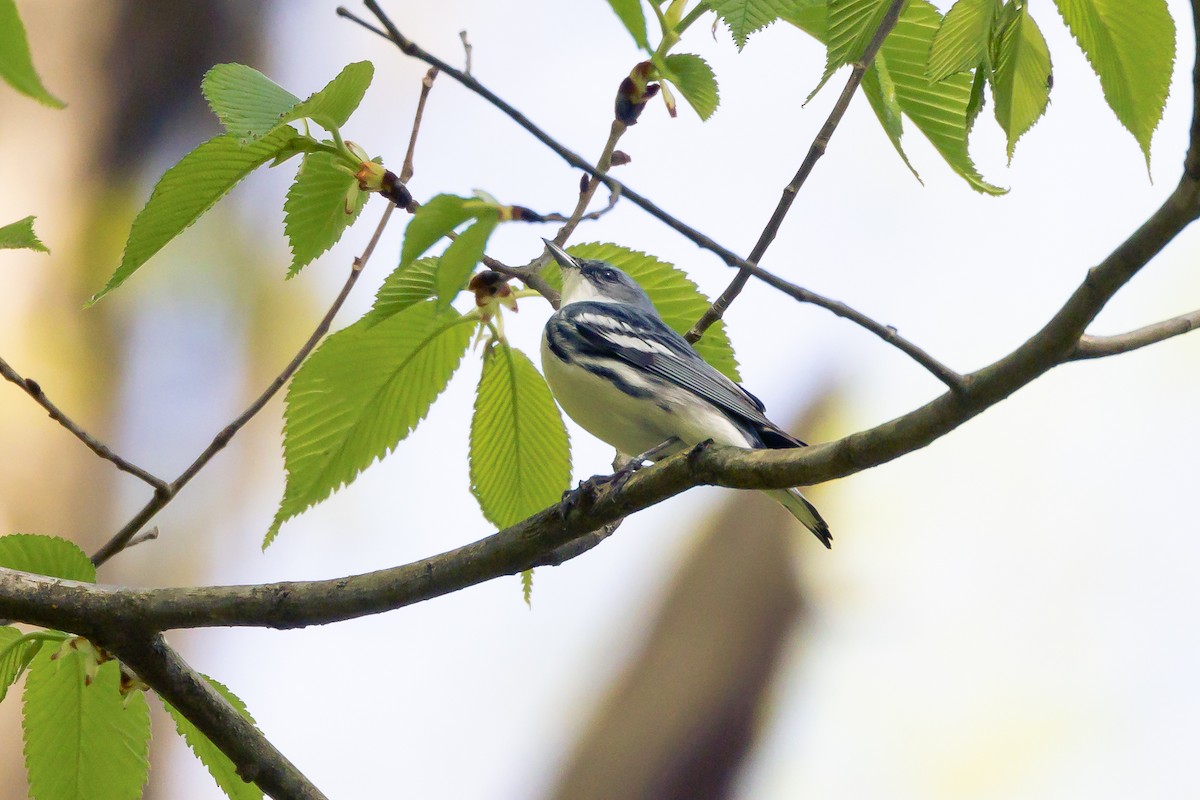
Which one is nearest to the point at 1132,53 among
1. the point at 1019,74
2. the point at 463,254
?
the point at 1019,74

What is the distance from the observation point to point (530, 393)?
4.97 ft

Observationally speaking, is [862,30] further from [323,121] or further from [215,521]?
[215,521]

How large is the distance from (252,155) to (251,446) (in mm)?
3754

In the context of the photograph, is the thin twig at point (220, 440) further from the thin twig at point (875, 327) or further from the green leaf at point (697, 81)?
the thin twig at point (875, 327)

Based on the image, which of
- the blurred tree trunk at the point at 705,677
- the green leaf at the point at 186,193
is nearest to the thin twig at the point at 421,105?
the green leaf at the point at 186,193

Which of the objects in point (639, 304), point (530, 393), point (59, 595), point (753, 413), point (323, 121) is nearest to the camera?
point (323, 121)

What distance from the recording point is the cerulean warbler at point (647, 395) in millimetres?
2006

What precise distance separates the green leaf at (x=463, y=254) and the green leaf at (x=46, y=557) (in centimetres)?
82

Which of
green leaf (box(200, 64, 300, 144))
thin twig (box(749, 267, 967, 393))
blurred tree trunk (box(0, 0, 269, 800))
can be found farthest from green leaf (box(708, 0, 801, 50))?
blurred tree trunk (box(0, 0, 269, 800))

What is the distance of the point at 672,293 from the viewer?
5.29 feet

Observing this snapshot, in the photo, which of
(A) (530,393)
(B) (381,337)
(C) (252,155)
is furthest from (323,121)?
(A) (530,393)

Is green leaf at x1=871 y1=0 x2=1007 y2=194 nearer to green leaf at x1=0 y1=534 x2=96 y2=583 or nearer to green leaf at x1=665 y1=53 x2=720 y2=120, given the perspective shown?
green leaf at x1=665 y1=53 x2=720 y2=120

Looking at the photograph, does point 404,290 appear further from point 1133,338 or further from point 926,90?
point 1133,338

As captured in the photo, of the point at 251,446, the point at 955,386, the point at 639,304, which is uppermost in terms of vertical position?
the point at 251,446
